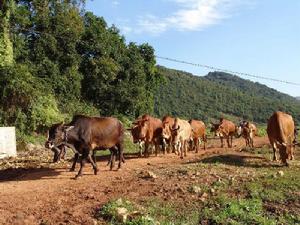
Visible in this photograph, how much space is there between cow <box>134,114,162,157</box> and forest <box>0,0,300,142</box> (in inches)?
391

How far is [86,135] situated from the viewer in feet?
49.7

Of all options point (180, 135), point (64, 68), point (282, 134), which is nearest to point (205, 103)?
point (64, 68)

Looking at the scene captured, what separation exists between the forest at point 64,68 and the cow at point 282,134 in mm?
15778

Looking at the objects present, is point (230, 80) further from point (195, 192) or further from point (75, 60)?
point (195, 192)

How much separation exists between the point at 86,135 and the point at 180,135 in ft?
25.2

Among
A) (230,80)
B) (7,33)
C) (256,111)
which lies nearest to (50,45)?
(7,33)

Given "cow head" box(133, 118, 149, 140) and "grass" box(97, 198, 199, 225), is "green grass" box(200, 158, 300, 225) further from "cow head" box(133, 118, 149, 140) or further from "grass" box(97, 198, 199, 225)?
"cow head" box(133, 118, 149, 140)

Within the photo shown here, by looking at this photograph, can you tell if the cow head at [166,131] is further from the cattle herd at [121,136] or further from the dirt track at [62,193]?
the dirt track at [62,193]

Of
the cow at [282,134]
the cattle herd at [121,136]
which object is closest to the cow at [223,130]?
the cattle herd at [121,136]

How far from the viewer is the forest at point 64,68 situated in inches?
1166

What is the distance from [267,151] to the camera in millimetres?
21406

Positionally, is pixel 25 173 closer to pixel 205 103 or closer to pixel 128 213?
pixel 128 213

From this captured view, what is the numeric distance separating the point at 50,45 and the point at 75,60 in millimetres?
2509

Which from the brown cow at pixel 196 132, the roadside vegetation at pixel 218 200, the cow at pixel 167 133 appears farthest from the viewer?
the brown cow at pixel 196 132
